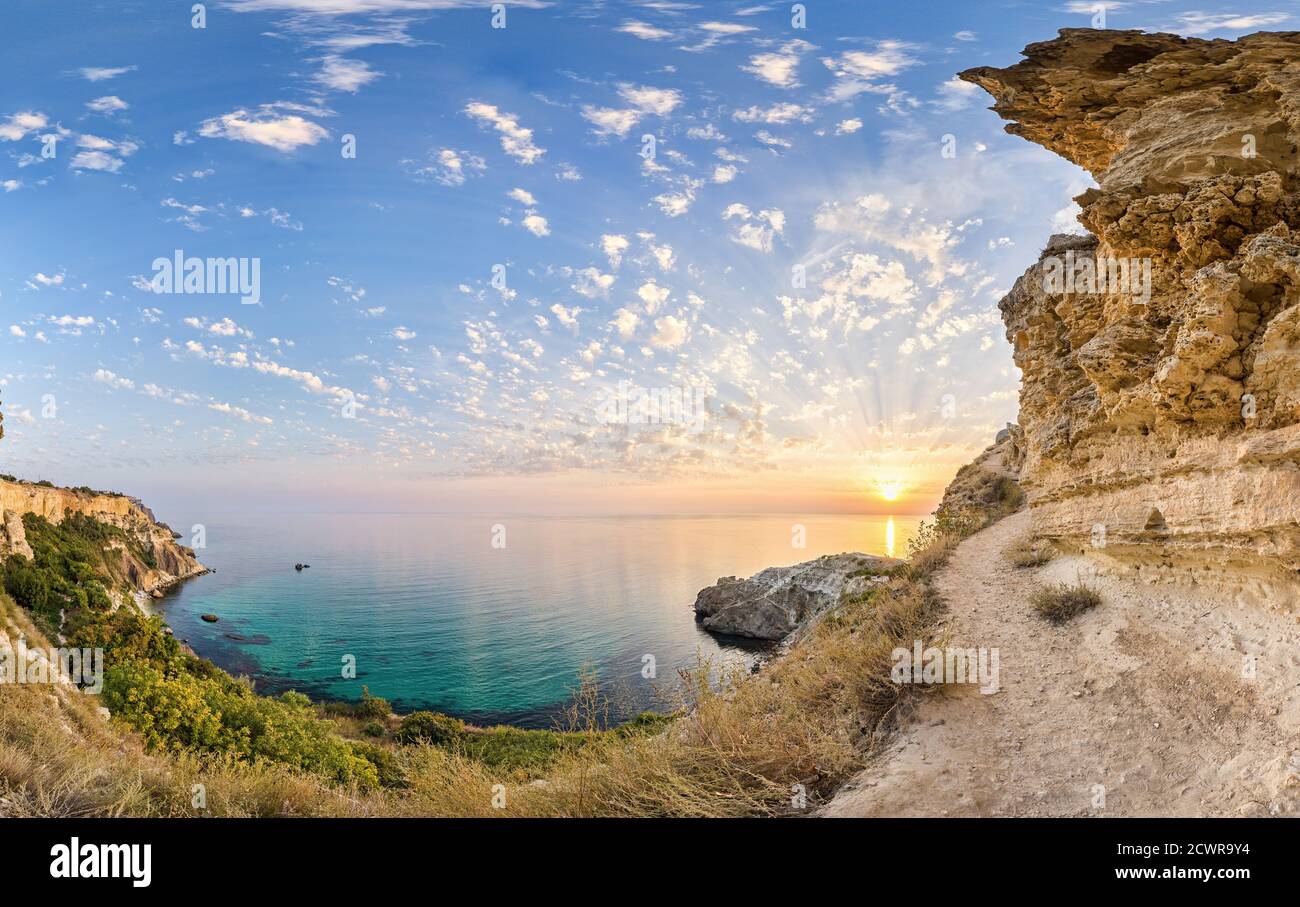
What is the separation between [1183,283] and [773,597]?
29971mm

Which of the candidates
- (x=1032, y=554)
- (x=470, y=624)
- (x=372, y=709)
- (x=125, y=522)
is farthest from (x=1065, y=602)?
(x=125, y=522)

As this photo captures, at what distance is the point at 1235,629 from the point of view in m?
5.56

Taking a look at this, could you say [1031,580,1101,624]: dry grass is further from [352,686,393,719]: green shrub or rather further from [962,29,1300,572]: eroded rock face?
[352,686,393,719]: green shrub

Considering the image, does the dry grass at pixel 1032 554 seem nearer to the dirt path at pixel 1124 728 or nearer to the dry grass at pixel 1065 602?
the dry grass at pixel 1065 602

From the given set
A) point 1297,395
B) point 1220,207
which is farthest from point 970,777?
point 1220,207

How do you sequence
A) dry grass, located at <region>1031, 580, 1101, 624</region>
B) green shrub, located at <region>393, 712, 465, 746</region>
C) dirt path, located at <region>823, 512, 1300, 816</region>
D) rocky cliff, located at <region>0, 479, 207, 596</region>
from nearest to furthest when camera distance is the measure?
dirt path, located at <region>823, 512, 1300, 816</region> → dry grass, located at <region>1031, 580, 1101, 624</region> → green shrub, located at <region>393, 712, 465, 746</region> → rocky cliff, located at <region>0, 479, 207, 596</region>

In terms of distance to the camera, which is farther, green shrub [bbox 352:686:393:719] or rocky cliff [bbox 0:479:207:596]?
rocky cliff [bbox 0:479:207:596]

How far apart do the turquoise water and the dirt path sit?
9.24ft

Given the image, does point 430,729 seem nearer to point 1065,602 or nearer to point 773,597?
point 773,597

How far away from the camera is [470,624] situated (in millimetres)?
49062

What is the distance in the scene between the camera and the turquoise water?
34.2 m

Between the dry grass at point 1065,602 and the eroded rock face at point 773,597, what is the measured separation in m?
18.7

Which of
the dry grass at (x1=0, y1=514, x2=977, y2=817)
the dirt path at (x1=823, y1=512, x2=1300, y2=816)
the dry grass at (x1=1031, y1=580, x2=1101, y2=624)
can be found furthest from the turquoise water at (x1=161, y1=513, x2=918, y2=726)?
the dry grass at (x1=1031, y1=580, x2=1101, y2=624)
